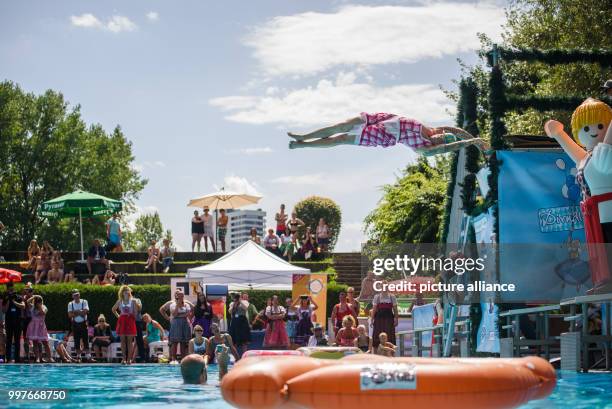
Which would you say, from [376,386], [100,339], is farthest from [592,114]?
[100,339]

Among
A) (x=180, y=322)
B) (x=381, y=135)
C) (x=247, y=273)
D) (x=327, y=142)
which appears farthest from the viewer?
(x=247, y=273)

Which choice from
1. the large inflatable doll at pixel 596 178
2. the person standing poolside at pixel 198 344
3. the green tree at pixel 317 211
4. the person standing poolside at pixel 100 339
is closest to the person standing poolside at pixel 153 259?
the person standing poolside at pixel 100 339

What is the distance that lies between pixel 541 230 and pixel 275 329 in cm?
678

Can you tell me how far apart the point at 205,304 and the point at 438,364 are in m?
13.3

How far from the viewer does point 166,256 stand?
97.0 feet

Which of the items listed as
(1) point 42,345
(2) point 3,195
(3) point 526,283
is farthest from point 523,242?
(2) point 3,195

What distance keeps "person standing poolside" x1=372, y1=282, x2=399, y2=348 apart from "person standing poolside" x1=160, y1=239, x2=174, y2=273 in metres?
12.5

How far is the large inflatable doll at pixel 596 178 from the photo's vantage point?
12453mm

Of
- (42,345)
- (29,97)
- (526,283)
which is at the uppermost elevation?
(29,97)

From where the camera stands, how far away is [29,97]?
52188 mm

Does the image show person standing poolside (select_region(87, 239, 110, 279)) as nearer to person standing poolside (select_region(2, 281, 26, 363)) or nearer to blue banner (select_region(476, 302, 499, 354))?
person standing poolside (select_region(2, 281, 26, 363))

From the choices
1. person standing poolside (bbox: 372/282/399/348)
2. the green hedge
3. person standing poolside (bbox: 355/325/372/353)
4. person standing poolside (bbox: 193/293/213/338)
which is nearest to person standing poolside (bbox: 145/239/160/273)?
the green hedge

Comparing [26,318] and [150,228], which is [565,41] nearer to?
[26,318]

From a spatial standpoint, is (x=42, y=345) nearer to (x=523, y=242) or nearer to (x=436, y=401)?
(x=523, y=242)
